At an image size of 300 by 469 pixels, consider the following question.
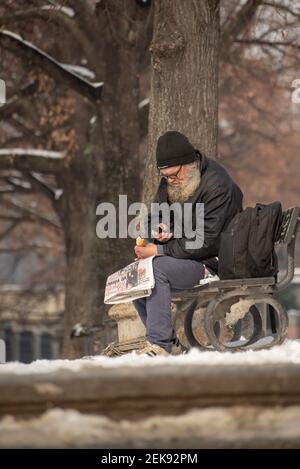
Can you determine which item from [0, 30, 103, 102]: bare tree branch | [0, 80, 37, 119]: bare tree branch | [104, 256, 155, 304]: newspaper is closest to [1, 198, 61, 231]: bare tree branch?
[0, 80, 37, 119]: bare tree branch

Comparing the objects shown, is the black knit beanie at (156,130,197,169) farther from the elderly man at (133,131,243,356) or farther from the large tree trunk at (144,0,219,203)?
the large tree trunk at (144,0,219,203)

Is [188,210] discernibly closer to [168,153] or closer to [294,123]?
[168,153]

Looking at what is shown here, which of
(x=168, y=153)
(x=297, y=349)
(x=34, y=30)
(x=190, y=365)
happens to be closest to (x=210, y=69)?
(x=168, y=153)

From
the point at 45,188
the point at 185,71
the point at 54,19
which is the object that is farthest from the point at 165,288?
the point at 45,188

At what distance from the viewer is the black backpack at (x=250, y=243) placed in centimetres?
782

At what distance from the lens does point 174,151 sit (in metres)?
8.13

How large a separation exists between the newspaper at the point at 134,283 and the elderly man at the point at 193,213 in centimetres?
6

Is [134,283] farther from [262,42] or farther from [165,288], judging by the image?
[262,42]

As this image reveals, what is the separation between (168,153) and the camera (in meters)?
8.14

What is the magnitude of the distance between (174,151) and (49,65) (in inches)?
291

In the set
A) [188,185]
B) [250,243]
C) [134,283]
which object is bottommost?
[134,283]

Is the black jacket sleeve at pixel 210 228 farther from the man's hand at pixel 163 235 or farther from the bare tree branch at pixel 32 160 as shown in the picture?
the bare tree branch at pixel 32 160

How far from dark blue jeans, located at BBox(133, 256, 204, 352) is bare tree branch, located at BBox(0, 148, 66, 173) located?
395 inches

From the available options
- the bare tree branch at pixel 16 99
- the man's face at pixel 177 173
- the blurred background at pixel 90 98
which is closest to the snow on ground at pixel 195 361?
the man's face at pixel 177 173
